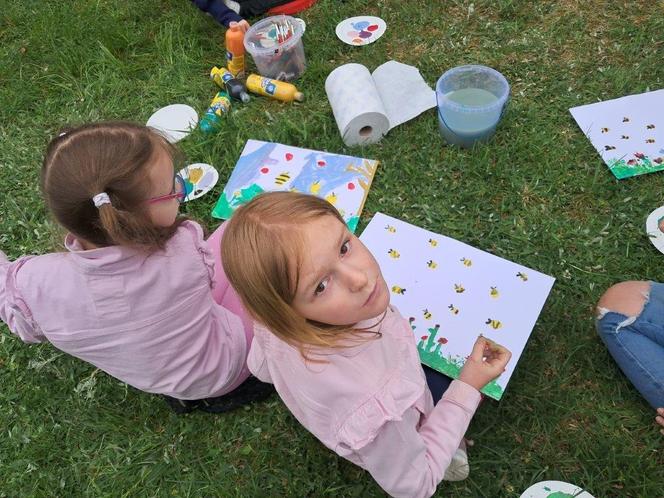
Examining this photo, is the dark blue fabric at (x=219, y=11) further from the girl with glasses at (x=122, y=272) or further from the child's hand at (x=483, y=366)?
the child's hand at (x=483, y=366)

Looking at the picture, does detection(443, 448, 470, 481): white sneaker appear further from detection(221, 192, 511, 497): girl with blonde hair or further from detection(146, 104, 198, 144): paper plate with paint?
detection(146, 104, 198, 144): paper plate with paint

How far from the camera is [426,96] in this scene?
2125 millimetres

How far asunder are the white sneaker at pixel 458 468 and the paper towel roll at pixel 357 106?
3.84 feet

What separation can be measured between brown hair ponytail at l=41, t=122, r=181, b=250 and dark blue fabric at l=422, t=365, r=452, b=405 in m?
0.82

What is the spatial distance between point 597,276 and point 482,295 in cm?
37

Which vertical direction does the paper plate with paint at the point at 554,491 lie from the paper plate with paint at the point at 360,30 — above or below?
below

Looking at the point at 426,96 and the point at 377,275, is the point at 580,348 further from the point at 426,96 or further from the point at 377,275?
the point at 426,96

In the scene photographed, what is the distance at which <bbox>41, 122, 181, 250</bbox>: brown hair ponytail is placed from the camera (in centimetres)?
103

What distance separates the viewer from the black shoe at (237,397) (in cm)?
155

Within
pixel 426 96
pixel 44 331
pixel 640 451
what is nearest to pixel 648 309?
pixel 640 451

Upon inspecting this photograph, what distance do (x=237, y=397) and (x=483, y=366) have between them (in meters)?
0.73

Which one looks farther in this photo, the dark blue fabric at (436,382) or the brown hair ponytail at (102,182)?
the dark blue fabric at (436,382)

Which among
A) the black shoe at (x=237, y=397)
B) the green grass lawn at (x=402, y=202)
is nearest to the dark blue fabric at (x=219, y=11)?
the green grass lawn at (x=402, y=202)

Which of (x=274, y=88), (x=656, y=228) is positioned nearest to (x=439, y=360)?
(x=656, y=228)
